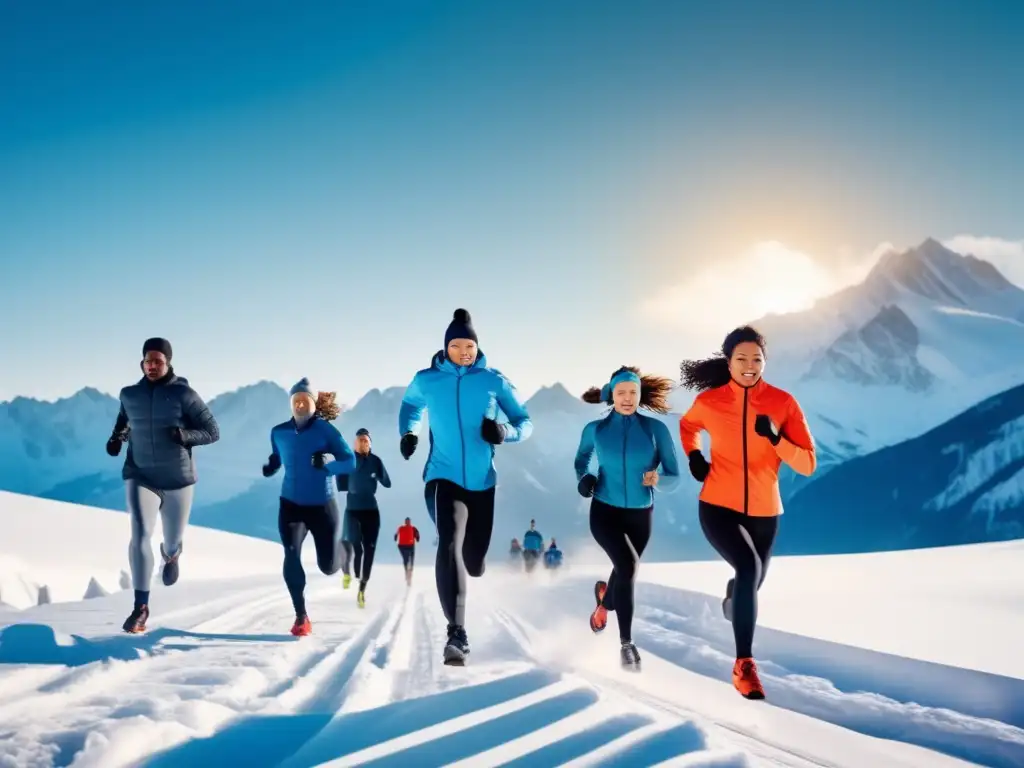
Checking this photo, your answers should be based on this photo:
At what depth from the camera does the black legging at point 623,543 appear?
5.91 meters

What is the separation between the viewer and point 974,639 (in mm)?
5863

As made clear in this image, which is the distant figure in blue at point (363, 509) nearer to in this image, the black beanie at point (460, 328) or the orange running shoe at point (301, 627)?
the orange running shoe at point (301, 627)

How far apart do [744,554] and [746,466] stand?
60 centimetres

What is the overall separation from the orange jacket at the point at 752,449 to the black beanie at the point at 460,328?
195cm

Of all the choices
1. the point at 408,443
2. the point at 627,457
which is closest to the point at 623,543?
the point at 627,457

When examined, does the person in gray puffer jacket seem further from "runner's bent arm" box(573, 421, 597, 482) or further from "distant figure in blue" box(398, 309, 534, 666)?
"runner's bent arm" box(573, 421, 597, 482)

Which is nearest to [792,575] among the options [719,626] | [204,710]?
[719,626]

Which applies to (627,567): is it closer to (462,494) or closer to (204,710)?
(462,494)

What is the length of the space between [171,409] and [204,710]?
4010mm

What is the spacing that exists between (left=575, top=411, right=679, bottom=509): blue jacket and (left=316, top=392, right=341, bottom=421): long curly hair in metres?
3.39

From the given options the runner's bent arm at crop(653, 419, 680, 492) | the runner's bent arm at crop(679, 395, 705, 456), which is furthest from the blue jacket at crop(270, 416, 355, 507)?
the runner's bent arm at crop(679, 395, 705, 456)

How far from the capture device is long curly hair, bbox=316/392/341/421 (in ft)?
27.1

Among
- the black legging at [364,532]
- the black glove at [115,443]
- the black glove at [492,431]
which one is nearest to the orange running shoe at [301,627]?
the black glove at [115,443]

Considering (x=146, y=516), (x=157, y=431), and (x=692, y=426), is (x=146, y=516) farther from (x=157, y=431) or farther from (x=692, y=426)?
(x=692, y=426)
